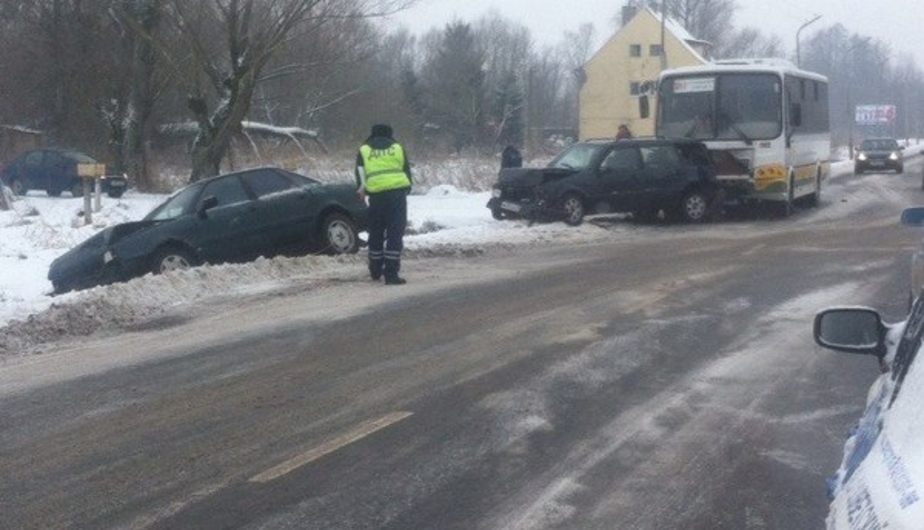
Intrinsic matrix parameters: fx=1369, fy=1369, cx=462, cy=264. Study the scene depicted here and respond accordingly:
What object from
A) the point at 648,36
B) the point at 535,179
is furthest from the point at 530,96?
the point at 535,179

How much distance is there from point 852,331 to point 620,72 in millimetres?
88695

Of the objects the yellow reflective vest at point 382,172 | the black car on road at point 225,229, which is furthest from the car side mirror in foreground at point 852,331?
the black car on road at point 225,229

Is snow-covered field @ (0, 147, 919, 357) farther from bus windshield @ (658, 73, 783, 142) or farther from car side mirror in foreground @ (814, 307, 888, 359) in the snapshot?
car side mirror in foreground @ (814, 307, 888, 359)

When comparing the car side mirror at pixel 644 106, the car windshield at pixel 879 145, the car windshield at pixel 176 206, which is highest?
the car side mirror at pixel 644 106

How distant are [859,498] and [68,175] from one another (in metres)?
40.9

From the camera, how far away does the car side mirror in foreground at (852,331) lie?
15.2 feet

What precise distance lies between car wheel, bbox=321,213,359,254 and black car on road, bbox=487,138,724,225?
303 inches

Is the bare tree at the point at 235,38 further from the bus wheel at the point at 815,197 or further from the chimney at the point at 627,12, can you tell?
the chimney at the point at 627,12

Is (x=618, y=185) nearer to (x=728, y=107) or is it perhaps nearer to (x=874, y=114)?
(x=728, y=107)

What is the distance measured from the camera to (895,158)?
53.2 meters

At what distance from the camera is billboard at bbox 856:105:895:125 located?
117938 mm

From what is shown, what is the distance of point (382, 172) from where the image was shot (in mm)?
15695

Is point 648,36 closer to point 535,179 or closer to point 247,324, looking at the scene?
point 535,179

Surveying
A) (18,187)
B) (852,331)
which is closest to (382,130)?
(852,331)
